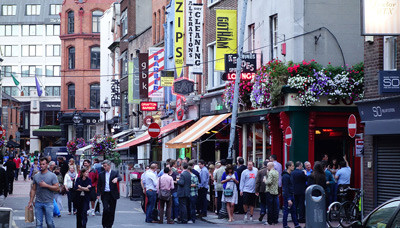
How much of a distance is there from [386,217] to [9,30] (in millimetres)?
108384

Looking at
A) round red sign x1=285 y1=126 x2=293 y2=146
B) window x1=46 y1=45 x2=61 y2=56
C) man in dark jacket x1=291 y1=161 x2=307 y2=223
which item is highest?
window x1=46 y1=45 x2=61 y2=56

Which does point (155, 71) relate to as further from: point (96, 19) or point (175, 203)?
point (96, 19)

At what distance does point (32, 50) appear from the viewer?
11294 centimetres

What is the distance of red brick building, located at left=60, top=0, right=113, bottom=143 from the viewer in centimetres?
8475

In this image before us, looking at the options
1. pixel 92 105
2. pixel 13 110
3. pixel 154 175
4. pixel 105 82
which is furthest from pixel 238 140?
pixel 13 110

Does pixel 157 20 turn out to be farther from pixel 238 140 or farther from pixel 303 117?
pixel 303 117

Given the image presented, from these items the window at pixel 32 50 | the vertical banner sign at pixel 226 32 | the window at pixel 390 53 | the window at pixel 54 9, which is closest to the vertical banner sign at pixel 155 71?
the vertical banner sign at pixel 226 32

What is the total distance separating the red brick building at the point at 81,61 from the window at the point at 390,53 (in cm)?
6553

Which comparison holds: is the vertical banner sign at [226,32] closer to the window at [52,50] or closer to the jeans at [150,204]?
the jeans at [150,204]

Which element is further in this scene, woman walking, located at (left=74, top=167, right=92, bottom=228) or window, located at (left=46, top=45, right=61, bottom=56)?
window, located at (left=46, top=45, right=61, bottom=56)

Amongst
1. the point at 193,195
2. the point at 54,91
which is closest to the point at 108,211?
the point at 193,195

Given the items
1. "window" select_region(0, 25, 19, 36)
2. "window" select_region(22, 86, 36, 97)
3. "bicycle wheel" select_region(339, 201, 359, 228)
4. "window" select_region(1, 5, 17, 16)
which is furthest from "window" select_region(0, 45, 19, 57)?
"bicycle wheel" select_region(339, 201, 359, 228)

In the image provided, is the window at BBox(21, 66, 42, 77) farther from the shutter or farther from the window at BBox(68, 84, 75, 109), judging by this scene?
the shutter

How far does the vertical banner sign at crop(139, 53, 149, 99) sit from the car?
36447mm
